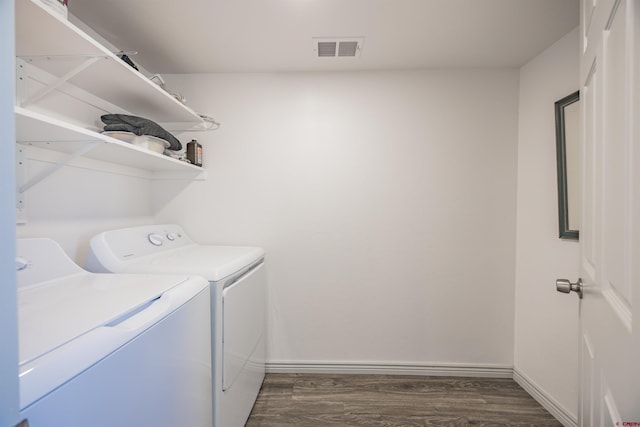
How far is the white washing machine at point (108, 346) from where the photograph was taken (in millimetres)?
521

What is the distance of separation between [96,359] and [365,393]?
1709 millimetres

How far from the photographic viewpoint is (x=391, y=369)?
2.01 meters

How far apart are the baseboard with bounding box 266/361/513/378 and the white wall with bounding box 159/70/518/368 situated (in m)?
0.03

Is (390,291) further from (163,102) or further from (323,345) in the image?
(163,102)

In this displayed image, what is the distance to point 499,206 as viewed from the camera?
1.98 metres

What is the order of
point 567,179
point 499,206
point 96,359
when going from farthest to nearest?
point 499,206
point 567,179
point 96,359

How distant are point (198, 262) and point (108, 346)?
71 cm

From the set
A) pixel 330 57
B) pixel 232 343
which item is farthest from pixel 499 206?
pixel 232 343

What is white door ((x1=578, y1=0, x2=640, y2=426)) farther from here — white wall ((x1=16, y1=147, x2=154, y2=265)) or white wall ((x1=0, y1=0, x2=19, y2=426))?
white wall ((x1=16, y1=147, x2=154, y2=265))

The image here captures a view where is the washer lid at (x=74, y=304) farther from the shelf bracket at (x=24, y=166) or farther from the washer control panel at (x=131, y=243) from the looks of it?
the shelf bracket at (x=24, y=166)

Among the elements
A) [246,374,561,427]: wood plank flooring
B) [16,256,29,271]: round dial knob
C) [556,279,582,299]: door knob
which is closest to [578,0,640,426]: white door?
[556,279,582,299]: door knob

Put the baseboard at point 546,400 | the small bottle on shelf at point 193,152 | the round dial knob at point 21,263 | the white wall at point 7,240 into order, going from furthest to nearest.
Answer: the small bottle on shelf at point 193,152
the baseboard at point 546,400
the round dial knob at point 21,263
the white wall at point 7,240

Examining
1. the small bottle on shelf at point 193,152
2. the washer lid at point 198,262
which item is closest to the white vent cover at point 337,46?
the small bottle on shelf at point 193,152

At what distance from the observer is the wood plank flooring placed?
5.22ft
